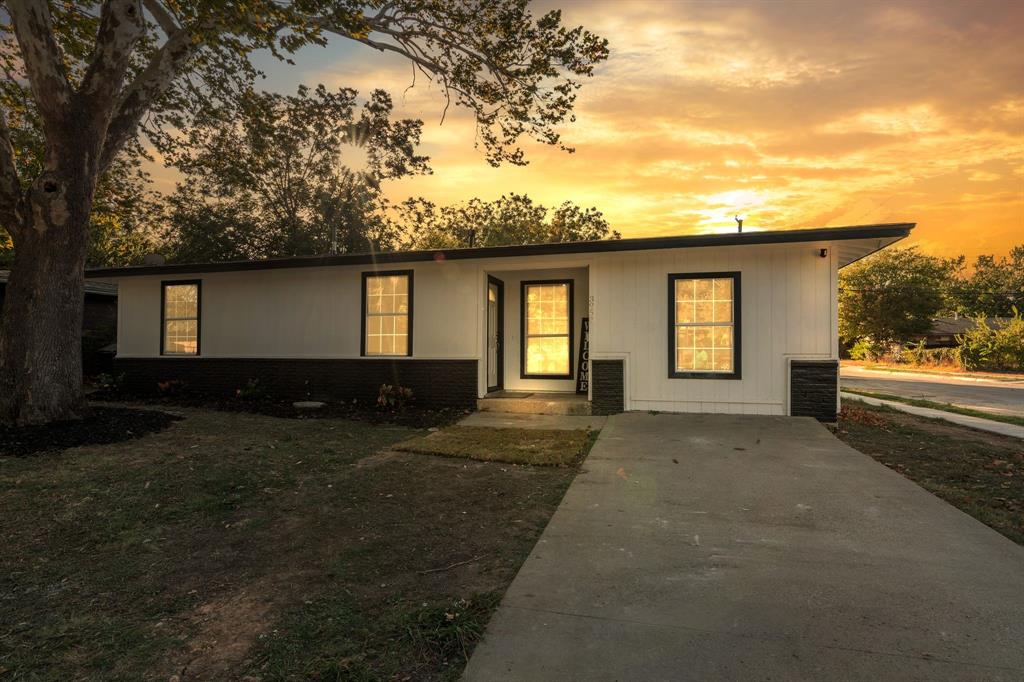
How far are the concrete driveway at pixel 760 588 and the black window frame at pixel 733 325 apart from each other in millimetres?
3752

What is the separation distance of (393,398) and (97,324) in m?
14.5

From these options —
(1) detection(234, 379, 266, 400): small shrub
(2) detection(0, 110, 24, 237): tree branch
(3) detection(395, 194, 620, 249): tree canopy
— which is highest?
(3) detection(395, 194, 620, 249): tree canopy

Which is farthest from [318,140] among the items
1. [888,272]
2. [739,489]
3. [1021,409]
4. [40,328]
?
[888,272]

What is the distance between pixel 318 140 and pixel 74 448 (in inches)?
839

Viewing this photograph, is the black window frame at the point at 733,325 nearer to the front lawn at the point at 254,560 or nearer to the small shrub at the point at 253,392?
the front lawn at the point at 254,560

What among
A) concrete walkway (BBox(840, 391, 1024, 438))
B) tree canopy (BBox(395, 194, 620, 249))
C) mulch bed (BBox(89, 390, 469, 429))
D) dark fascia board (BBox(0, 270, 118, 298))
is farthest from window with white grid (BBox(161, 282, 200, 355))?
tree canopy (BBox(395, 194, 620, 249))

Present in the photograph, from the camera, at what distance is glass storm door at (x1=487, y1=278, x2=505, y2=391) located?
10594 mm

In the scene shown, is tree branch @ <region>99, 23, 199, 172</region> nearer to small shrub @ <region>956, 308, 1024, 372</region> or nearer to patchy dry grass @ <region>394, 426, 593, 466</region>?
patchy dry grass @ <region>394, 426, 593, 466</region>

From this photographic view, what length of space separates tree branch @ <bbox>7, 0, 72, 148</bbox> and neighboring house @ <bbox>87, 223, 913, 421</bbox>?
13.3 ft

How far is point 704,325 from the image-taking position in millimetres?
8922

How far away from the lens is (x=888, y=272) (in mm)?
42625

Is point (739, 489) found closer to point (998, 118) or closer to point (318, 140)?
point (998, 118)

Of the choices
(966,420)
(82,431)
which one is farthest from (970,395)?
(82,431)

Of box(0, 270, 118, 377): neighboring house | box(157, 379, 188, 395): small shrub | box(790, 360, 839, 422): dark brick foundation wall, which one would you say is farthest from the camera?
box(0, 270, 118, 377): neighboring house
